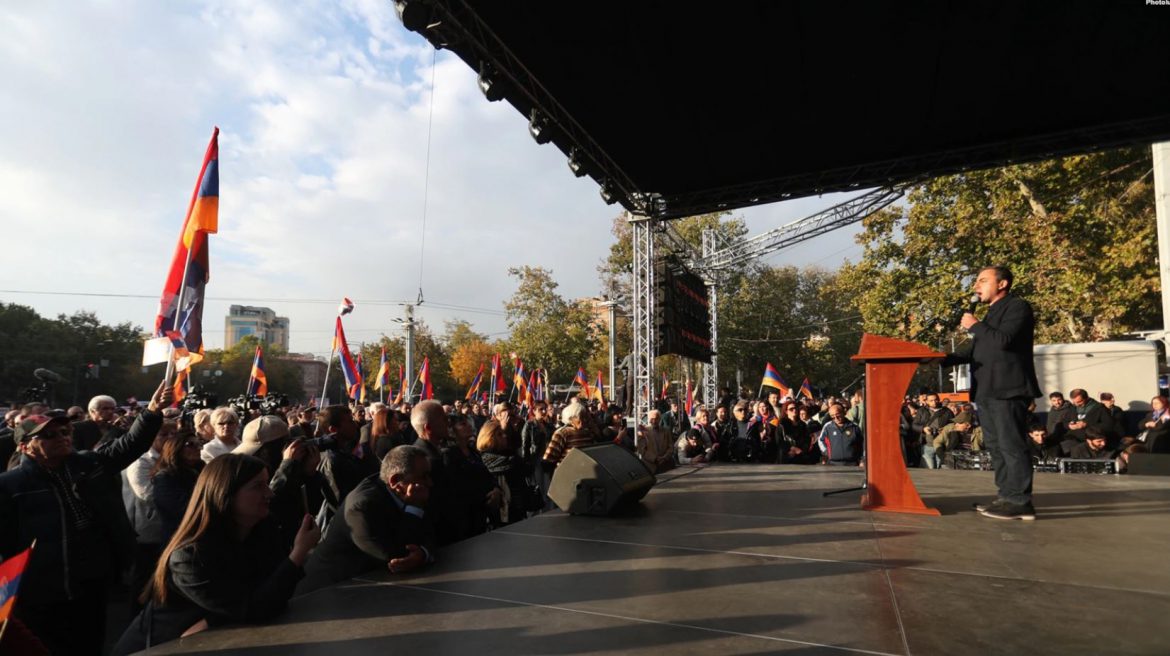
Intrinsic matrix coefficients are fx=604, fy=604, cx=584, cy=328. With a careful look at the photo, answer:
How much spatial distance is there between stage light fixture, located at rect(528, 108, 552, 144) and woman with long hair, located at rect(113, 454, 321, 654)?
756 cm

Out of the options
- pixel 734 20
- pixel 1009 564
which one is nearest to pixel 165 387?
pixel 1009 564

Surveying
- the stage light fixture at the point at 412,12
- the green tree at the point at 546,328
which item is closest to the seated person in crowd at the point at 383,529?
the stage light fixture at the point at 412,12

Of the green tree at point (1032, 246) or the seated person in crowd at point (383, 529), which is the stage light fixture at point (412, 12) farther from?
the green tree at point (1032, 246)

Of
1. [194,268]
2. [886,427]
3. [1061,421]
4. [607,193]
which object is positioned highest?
[607,193]

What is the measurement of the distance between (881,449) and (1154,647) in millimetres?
2598

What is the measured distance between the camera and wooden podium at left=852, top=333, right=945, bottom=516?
4430 millimetres

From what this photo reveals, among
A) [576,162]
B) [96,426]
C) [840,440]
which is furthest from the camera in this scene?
[576,162]

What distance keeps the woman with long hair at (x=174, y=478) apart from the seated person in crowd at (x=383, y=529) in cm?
137

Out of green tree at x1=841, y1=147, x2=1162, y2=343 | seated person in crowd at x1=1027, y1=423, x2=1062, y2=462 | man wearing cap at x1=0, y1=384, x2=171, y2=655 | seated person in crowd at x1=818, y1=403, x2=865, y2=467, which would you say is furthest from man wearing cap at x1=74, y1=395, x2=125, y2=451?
green tree at x1=841, y1=147, x2=1162, y2=343

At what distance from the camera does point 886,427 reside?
452 centimetres

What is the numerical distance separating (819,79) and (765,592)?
25.1 feet

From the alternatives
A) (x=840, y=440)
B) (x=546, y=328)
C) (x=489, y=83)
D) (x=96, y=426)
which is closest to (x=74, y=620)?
(x=96, y=426)

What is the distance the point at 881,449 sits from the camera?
4586 mm

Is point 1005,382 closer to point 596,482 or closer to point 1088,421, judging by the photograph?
point 596,482
